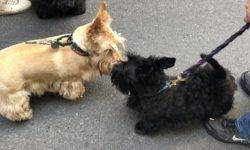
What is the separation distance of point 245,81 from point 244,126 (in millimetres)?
428

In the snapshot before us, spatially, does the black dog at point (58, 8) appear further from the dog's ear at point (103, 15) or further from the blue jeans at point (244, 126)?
the blue jeans at point (244, 126)

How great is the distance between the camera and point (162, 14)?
3.79 meters

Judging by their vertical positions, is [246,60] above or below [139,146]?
above

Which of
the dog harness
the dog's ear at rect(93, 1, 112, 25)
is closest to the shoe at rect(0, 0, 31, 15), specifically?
the dog harness

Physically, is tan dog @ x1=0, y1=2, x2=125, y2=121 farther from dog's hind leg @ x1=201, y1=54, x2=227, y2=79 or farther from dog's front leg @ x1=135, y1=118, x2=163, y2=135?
dog's hind leg @ x1=201, y1=54, x2=227, y2=79

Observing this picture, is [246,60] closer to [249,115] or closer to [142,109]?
[249,115]

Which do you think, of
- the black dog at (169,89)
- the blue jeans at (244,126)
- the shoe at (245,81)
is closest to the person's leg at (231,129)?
the blue jeans at (244,126)

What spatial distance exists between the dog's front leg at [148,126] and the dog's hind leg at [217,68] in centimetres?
46

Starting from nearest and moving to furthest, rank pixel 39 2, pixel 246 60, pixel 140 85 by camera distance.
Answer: pixel 140 85
pixel 246 60
pixel 39 2

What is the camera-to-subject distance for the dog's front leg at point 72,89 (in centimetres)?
293

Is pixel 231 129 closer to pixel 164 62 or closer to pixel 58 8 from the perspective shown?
pixel 164 62

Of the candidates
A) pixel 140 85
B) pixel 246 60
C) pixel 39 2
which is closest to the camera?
pixel 140 85

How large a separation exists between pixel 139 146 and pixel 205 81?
1.93 feet

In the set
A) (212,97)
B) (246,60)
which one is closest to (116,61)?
(212,97)
